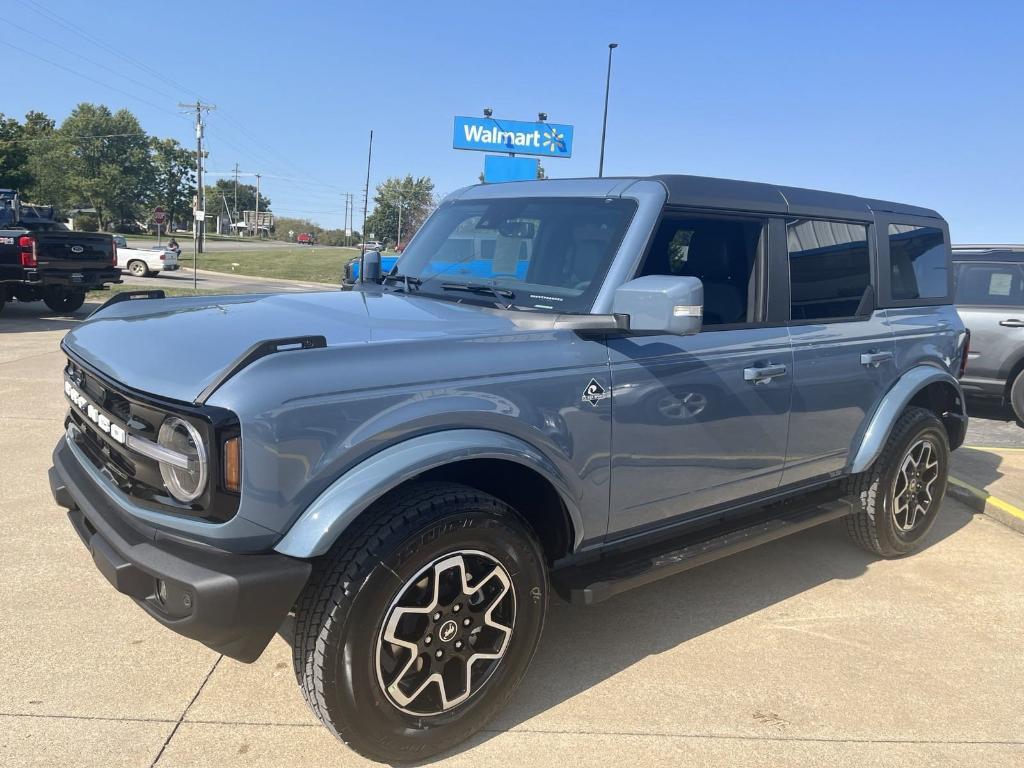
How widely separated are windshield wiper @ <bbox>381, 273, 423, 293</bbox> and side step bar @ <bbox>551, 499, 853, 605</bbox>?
1504mm

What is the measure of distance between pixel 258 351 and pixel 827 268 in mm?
2930

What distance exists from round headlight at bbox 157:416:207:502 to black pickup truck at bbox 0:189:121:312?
12665 millimetres

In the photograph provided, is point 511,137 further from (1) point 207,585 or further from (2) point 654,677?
(1) point 207,585

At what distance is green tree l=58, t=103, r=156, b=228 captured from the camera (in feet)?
238

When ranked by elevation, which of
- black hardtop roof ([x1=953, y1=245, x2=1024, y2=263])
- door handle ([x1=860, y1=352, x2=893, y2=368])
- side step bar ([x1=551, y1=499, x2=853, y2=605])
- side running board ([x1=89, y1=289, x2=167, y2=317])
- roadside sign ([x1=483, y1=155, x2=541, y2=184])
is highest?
roadside sign ([x1=483, y1=155, x2=541, y2=184])

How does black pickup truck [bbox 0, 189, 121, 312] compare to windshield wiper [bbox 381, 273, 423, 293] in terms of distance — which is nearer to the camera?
windshield wiper [bbox 381, 273, 423, 293]

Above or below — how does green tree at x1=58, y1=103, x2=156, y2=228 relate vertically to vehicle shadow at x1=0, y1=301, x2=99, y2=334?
above

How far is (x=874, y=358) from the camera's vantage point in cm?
409

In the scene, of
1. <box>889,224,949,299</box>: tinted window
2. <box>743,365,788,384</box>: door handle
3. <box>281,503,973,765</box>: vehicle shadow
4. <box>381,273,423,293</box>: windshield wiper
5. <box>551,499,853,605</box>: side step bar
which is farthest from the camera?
<box>889,224,949,299</box>: tinted window

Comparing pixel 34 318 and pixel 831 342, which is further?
pixel 34 318

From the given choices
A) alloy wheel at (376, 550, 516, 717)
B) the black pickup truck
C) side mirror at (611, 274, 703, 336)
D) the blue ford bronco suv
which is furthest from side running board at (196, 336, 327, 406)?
the black pickup truck

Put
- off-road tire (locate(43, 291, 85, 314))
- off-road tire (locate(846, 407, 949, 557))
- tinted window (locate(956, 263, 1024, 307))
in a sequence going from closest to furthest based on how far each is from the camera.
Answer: off-road tire (locate(846, 407, 949, 557))
tinted window (locate(956, 263, 1024, 307))
off-road tire (locate(43, 291, 85, 314))

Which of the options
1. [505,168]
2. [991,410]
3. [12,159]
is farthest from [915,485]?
[12,159]

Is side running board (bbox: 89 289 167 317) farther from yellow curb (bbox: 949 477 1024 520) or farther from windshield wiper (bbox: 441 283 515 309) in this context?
yellow curb (bbox: 949 477 1024 520)
